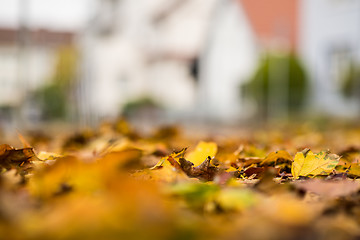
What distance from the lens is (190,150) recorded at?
3.33 ft

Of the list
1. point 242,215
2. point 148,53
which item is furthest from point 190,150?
point 148,53

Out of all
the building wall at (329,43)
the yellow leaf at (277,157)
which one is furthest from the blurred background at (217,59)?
the yellow leaf at (277,157)

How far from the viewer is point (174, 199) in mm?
595

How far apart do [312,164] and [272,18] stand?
67.0 feet

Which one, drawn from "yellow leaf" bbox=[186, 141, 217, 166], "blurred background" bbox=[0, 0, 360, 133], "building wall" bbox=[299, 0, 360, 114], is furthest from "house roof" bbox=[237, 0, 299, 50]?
"yellow leaf" bbox=[186, 141, 217, 166]

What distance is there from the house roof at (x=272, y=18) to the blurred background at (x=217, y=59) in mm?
40

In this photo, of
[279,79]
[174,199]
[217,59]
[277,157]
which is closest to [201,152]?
[277,157]

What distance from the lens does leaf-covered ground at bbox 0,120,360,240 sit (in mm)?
409

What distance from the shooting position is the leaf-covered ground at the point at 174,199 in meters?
0.41

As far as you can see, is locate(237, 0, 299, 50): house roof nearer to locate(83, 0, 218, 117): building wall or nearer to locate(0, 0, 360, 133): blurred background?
locate(0, 0, 360, 133): blurred background

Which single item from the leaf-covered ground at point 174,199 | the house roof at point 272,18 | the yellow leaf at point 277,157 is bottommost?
the yellow leaf at point 277,157

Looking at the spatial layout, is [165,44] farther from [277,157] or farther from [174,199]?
[174,199]

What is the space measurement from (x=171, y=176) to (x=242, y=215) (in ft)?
0.73

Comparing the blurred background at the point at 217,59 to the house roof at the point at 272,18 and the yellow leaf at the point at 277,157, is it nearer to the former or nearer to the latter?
the house roof at the point at 272,18
